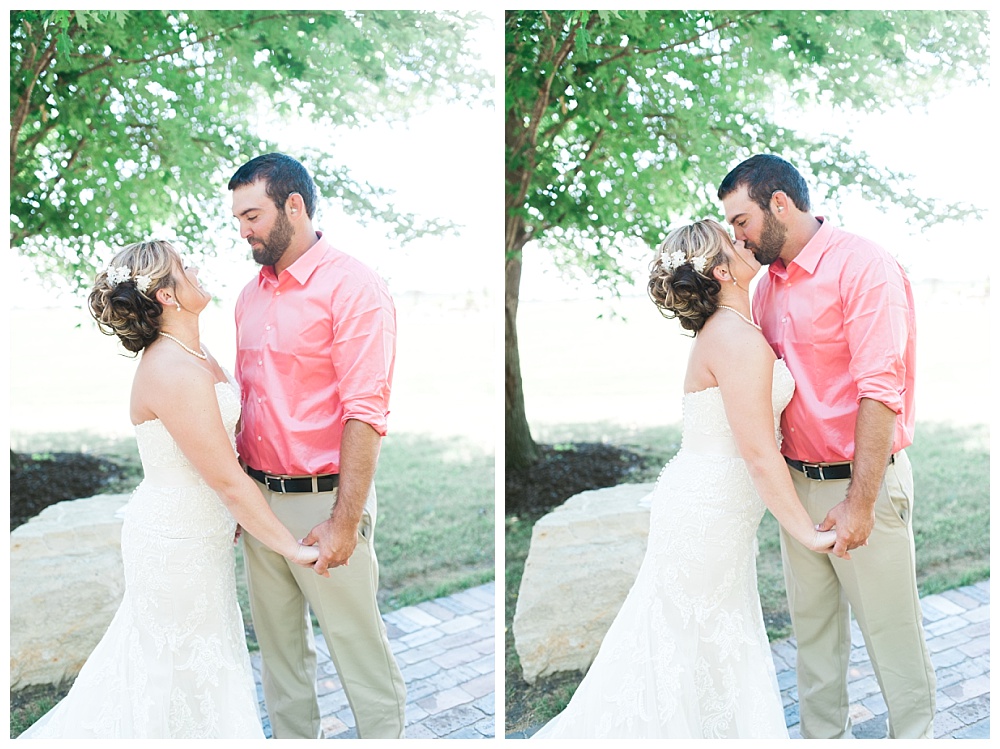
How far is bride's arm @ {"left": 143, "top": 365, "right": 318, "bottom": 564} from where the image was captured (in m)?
2.54

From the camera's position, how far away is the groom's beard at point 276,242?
9.13ft

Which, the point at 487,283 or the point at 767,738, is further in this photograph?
the point at 487,283

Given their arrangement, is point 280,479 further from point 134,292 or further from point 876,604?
point 876,604

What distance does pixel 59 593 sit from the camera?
11.8 ft

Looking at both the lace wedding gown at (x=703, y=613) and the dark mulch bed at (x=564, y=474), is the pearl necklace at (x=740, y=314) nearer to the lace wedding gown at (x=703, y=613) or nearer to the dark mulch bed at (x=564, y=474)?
the lace wedding gown at (x=703, y=613)

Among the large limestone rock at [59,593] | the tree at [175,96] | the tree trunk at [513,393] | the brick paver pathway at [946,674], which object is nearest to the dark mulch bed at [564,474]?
the tree trunk at [513,393]

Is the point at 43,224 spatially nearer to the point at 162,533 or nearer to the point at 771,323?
the point at 162,533

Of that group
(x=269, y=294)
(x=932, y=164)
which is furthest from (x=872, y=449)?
(x=932, y=164)

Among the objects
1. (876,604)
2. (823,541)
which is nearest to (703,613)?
(823,541)

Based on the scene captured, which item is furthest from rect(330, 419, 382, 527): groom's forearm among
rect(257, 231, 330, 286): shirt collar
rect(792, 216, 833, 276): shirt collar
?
rect(792, 216, 833, 276): shirt collar

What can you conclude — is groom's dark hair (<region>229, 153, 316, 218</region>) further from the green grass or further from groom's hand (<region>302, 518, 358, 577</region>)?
the green grass

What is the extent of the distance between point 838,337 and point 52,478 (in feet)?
15.5

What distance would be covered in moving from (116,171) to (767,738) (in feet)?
12.2
